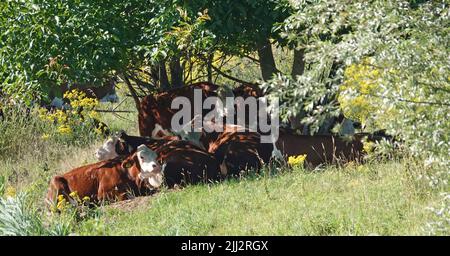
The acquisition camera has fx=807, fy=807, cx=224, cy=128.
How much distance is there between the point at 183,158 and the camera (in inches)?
379

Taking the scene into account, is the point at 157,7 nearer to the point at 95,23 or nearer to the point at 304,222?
the point at 95,23

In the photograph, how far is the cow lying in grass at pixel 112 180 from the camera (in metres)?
9.46

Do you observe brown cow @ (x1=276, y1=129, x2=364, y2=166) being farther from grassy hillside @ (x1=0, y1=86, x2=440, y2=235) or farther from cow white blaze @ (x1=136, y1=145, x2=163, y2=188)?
cow white blaze @ (x1=136, y1=145, x2=163, y2=188)

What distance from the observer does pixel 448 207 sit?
6.00 metres

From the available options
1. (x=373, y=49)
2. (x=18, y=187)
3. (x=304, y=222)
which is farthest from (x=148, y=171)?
(x=373, y=49)

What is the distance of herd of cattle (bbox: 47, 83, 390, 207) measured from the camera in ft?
31.2

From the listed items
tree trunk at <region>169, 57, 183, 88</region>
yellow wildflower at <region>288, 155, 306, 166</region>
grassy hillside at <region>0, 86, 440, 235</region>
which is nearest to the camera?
grassy hillside at <region>0, 86, 440, 235</region>

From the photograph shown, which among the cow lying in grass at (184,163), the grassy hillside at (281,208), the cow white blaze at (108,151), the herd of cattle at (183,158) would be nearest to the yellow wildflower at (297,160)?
the grassy hillside at (281,208)

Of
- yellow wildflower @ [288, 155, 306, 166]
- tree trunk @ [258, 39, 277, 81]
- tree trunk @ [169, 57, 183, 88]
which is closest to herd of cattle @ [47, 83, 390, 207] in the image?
yellow wildflower @ [288, 155, 306, 166]

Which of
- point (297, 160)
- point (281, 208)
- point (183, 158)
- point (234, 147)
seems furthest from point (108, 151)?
point (281, 208)

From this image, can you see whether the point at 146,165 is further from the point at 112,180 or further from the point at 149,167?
the point at 112,180

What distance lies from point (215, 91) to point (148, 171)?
106 inches

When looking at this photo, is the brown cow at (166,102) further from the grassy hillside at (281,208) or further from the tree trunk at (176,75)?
the grassy hillside at (281,208)

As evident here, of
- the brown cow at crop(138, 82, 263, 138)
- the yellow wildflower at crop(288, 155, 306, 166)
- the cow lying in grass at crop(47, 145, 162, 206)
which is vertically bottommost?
the cow lying in grass at crop(47, 145, 162, 206)
